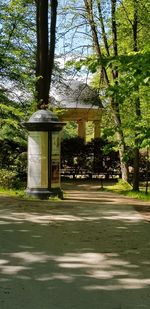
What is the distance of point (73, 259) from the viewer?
20.2ft

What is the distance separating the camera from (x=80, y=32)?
22500 millimetres

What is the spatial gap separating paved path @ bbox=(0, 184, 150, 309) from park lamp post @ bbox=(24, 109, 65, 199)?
237 cm

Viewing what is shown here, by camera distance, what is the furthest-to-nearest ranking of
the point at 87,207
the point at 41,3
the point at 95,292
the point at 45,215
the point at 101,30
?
the point at 101,30 < the point at 41,3 < the point at 87,207 < the point at 45,215 < the point at 95,292

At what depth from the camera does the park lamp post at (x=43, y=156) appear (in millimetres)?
12398

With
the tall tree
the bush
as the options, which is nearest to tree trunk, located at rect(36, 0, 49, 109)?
the tall tree

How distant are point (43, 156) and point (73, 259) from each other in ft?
21.4

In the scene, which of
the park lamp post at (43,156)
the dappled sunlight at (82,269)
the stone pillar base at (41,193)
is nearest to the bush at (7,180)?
the park lamp post at (43,156)

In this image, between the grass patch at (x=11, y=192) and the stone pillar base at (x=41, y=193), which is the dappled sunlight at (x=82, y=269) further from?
the grass patch at (x=11, y=192)

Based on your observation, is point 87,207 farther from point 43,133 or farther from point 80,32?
point 80,32

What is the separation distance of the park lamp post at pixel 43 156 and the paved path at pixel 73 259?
237 centimetres

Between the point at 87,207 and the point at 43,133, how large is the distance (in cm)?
256

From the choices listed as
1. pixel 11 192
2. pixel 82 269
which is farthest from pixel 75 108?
pixel 82 269

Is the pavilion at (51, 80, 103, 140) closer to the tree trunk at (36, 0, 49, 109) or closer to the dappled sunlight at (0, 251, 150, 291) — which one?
the tree trunk at (36, 0, 49, 109)

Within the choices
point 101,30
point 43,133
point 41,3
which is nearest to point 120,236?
point 43,133
